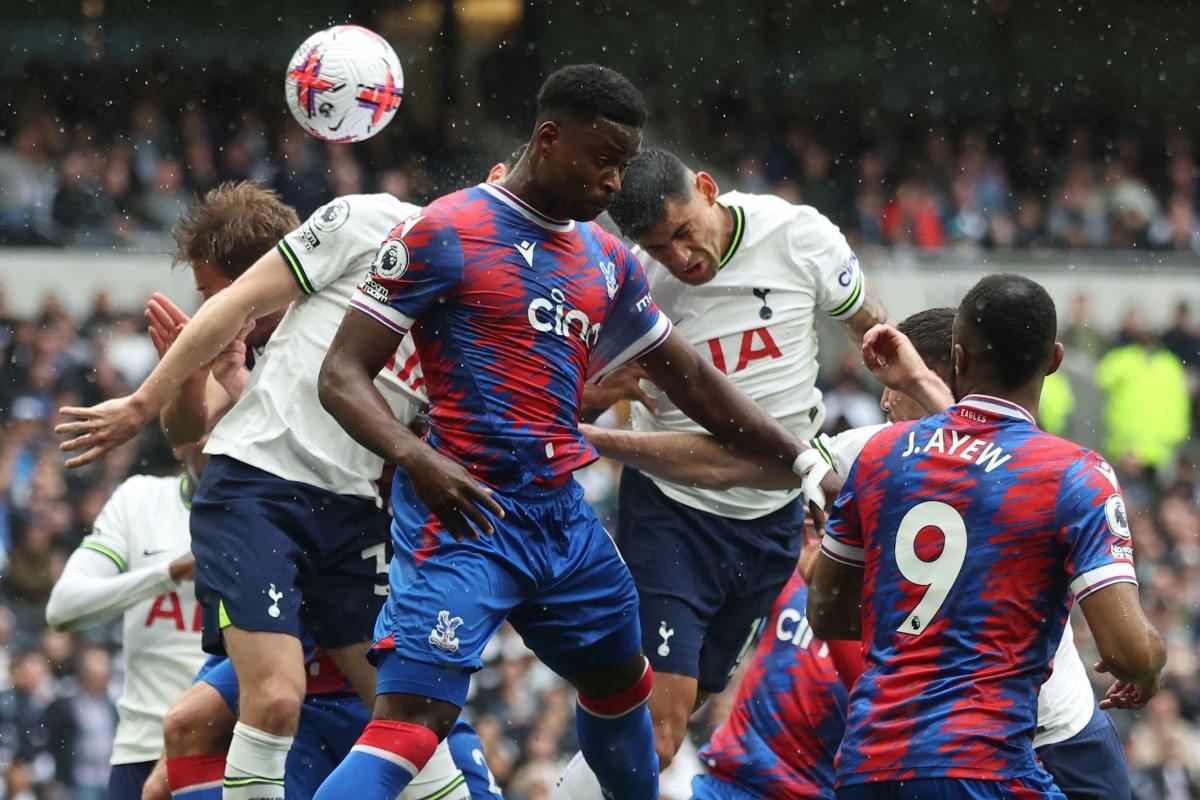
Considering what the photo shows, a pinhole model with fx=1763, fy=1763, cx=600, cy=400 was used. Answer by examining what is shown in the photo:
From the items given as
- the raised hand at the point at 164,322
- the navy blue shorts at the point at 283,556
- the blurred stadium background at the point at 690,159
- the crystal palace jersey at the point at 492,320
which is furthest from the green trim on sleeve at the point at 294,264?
Answer: the blurred stadium background at the point at 690,159

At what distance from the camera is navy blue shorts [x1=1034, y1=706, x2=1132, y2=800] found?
5277 mm

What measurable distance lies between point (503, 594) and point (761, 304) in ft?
7.53

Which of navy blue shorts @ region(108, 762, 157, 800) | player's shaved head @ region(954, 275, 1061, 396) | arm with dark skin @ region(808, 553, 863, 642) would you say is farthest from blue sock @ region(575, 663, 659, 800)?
navy blue shorts @ region(108, 762, 157, 800)

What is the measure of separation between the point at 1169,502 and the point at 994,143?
761 cm

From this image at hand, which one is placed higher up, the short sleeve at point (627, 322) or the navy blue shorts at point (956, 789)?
the short sleeve at point (627, 322)

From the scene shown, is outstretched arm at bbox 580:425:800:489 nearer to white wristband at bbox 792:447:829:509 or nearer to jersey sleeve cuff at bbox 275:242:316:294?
white wristband at bbox 792:447:829:509

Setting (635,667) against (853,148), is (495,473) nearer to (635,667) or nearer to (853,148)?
(635,667)

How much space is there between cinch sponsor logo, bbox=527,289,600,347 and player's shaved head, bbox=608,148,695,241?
1126 millimetres

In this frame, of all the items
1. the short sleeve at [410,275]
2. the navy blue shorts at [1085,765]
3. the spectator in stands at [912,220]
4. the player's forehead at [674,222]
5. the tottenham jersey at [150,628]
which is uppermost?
the short sleeve at [410,275]

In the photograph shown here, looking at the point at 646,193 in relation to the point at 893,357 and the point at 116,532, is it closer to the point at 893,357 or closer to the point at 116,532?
the point at 893,357

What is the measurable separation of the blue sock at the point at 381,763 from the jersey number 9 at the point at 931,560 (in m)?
1.26

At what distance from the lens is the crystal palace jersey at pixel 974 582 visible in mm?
4230

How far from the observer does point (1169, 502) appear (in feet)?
55.1

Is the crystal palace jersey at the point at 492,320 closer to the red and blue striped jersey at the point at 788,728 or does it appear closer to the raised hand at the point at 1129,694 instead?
the raised hand at the point at 1129,694
